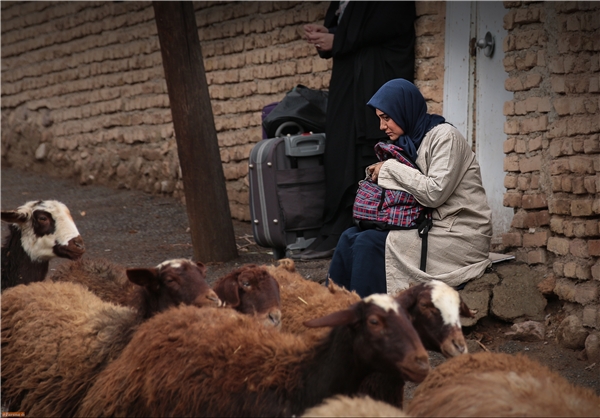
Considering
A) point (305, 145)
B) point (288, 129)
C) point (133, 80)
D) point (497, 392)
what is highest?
point (133, 80)

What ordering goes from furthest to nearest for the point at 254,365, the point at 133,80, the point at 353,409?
the point at 133,80 → the point at 254,365 → the point at 353,409

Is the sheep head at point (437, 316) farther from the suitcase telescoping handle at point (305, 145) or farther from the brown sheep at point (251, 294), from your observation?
the suitcase telescoping handle at point (305, 145)

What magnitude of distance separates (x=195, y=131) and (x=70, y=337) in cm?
388

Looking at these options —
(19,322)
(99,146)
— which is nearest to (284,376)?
(19,322)

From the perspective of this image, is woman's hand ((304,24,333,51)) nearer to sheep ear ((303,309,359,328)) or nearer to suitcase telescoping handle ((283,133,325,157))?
suitcase telescoping handle ((283,133,325,157))

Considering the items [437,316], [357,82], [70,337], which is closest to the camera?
[437,316]

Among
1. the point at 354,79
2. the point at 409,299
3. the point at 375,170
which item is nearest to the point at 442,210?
the point at 375,170

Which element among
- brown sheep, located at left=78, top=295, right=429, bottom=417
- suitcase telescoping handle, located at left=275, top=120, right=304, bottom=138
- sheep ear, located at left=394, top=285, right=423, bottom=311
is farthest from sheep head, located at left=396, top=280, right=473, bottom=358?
suitcase telescoping handle, located at left=275, top=120, right=304, bottom=138

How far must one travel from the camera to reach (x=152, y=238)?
9.51m

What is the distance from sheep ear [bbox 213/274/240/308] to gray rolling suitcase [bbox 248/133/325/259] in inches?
121

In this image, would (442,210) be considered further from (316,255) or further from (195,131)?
(195,131)

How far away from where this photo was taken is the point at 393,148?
553cm

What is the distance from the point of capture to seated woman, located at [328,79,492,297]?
17.7 ft

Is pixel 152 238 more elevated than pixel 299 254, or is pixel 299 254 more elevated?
pixel 299 254
